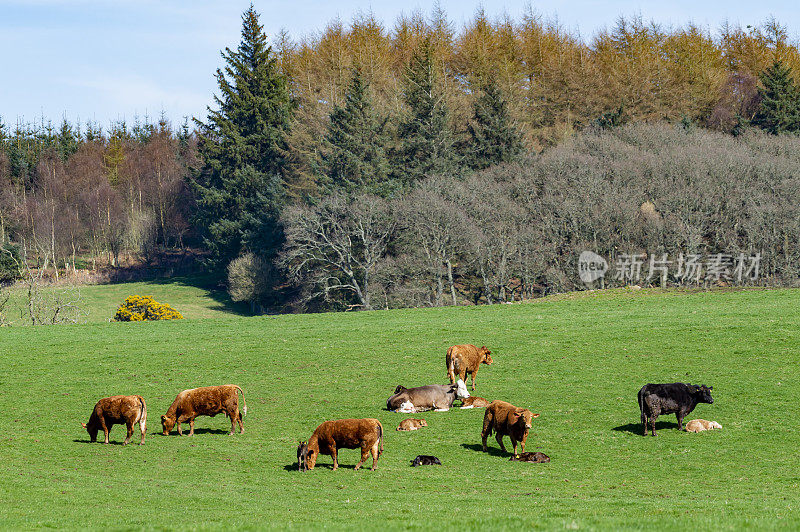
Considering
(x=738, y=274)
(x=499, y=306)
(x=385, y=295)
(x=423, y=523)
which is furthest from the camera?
(x=385, y=295)

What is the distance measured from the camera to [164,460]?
62.8ft

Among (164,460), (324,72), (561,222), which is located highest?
(324,72)

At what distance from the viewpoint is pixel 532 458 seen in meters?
18.6

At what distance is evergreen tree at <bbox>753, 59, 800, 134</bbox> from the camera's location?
9394 centimetres

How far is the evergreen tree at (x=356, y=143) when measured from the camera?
284ft

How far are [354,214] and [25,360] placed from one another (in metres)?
46.2

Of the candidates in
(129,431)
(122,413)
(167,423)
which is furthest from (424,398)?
(122,413)

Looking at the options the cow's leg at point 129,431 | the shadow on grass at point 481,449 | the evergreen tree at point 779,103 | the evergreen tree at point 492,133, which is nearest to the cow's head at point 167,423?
the cow's leg at point 129,431

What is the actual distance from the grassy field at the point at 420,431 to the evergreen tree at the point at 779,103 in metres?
60.7

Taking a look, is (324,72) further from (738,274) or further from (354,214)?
(738,274)

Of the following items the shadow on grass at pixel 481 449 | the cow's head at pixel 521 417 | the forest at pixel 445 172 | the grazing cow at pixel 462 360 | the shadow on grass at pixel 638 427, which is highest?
the forest at pixel 445 172

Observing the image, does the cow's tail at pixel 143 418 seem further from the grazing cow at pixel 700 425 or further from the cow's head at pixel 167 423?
the grazing cow at pixel 700 425

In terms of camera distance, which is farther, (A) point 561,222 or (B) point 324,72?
(B) point 324,72

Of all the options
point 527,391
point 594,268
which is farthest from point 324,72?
point 527,391
